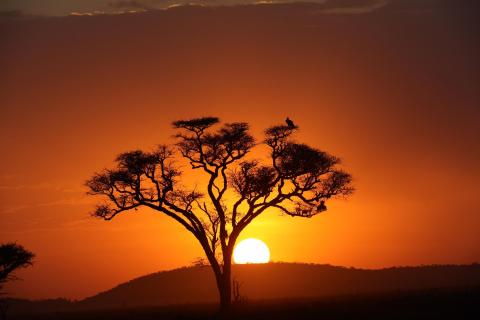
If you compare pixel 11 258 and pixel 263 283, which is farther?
pixel 263 283

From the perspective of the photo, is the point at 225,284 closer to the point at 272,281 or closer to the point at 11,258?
the point at 11,258

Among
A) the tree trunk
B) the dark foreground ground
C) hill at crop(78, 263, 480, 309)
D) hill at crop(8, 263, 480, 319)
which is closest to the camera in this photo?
the dark foreground ground

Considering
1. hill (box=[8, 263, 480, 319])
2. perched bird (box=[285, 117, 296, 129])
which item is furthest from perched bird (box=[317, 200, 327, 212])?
hill (box=[8, 263, 480, 319])

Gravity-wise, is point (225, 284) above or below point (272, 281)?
below

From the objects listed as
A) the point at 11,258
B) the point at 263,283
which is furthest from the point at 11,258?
the point at 263,283

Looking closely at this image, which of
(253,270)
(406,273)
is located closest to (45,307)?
(253,270)

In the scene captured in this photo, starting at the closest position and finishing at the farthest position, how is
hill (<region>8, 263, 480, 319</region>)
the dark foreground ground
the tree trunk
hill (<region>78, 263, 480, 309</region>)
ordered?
1. the dark foreground ground
2. the tree trunk
3. hill (<region>8, 263, 480, 319</region>)
4. hill (<region>78, 263, 480, 309</region>)

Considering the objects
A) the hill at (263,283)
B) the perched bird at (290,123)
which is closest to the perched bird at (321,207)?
the perched bird at (290,123)

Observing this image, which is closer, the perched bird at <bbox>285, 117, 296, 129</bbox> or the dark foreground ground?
the dark foreground ground

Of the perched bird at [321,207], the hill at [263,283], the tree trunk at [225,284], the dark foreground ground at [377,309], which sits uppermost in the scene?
the hill at [263,283]

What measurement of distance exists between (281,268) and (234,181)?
83.3 m

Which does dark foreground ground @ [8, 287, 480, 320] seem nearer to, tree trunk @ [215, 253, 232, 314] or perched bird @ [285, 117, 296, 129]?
tree trunk @ [215, 253, 232, 314]

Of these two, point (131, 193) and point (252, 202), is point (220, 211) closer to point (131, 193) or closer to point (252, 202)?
point (252, 202)

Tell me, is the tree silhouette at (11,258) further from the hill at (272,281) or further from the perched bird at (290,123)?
the hill at (272,281)
